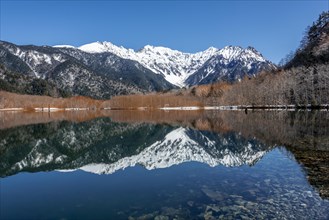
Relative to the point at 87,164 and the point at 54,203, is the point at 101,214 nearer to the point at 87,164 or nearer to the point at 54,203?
the point at 54,203

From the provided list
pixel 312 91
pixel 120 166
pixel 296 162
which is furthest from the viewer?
pixel 312 91

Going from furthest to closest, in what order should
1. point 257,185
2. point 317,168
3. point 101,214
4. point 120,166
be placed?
point 120,166
point 317,168
point 257,185
point 101,214

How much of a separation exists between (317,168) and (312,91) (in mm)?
101477

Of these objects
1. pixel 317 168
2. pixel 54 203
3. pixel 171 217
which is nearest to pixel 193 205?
pixel 171 217

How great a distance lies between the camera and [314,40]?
550 ft

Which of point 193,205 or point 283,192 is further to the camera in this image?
point 283,192

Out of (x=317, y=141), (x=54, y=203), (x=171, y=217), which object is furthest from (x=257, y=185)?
(x=317, y=141)

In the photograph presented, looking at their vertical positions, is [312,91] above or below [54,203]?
above

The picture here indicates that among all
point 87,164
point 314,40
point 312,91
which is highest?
point 314,40

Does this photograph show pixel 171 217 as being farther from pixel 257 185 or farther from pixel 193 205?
pixel 257 185

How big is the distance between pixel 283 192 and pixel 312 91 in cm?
10708

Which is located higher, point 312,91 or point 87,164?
point 312,91

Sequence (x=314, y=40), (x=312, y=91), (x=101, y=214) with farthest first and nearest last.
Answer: (x=314, y=40) < (x=312, y=91) < (x=101, y=214)

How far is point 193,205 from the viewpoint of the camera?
1555cm
